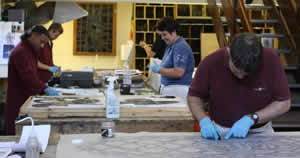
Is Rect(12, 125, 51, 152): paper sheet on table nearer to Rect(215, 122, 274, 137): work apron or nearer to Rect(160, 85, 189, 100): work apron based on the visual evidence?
Rect(215, 122, 274, 137): work apron

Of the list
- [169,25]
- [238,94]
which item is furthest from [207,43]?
[238,94]

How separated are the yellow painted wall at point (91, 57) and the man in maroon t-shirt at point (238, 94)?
8.52 m

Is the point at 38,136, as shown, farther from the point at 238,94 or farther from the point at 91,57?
the point at 91,57

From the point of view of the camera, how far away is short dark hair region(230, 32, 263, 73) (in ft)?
7.23

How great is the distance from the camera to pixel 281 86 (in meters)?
2.51

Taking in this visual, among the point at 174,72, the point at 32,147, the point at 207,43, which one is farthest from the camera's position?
the point at 207,43

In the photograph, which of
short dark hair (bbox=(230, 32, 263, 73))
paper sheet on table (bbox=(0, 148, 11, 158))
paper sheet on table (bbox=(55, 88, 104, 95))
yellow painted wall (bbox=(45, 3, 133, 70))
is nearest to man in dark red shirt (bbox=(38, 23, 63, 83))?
paper sheet on table (bbox=(55, 88, 104, 95))

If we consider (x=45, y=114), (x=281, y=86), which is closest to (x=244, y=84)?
(x=281, y=86)

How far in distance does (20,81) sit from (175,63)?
1.64 metres

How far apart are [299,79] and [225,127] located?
2.95m

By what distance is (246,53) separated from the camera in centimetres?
220

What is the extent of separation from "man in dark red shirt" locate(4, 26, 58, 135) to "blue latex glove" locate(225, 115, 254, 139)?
2.37 metres

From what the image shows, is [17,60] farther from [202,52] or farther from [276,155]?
[202,52]

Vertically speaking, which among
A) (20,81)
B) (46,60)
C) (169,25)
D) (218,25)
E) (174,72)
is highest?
(218,25)
